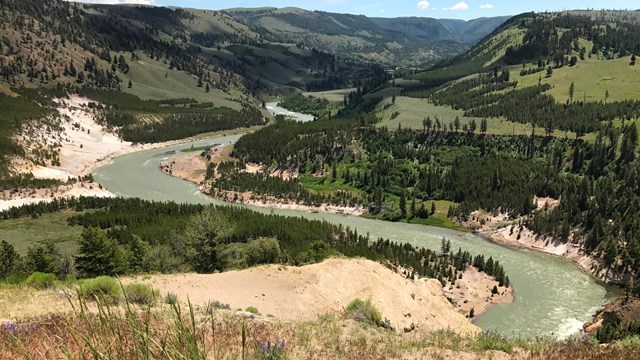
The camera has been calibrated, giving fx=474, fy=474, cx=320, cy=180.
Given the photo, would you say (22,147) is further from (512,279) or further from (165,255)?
(512,279)

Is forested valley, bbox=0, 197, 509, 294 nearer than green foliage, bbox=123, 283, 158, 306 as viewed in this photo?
No

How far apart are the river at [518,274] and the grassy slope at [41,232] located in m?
37.2

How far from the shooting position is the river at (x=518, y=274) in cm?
6938

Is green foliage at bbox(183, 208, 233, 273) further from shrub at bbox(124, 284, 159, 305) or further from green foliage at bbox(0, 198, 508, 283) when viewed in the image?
shrub at bbox(124, 284, 159, 305)

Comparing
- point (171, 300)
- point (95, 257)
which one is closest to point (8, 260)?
point (95, 257)

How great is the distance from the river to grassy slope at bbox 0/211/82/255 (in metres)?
37.2

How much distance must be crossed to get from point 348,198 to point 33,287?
110380mm

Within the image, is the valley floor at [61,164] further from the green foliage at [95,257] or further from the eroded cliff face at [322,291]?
the eroded cliff face at [322,291]

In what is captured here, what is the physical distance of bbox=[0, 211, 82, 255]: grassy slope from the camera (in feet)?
283

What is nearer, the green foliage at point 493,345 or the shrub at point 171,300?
the shrub at point 171,300

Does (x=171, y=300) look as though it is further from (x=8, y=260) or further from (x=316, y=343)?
(x=8, y=260)

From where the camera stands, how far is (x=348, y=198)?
137 meters

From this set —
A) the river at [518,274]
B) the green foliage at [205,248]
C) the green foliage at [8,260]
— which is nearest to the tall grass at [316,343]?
the river at [518,274]

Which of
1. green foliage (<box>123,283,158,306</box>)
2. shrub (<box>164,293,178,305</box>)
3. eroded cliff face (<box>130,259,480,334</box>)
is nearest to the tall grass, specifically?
shrub (<box>164,293,178,305</box>)
